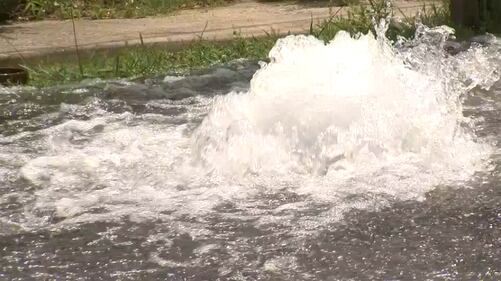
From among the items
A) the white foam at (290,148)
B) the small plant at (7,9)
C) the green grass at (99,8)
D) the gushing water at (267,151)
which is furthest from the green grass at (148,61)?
the small plant at (7,9)

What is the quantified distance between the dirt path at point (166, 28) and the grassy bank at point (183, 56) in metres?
0.51

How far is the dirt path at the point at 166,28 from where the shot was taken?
27.8 feet

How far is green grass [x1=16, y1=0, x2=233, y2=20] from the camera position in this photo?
10.6 m

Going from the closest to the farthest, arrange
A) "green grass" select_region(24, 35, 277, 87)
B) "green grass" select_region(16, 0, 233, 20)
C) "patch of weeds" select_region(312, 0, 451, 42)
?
"green grass" select_region(24, 35, 277, 87), "patch of weeds" select_region(312, 0, 451, 42), "green grass" select_region(16, 0, 233, 20)

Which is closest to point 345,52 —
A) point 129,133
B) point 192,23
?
point 129,133

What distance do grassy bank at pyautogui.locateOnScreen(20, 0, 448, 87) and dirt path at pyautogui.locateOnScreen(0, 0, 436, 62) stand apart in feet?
1.66

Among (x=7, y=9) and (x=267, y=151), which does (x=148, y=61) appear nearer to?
(x=267, y=151)

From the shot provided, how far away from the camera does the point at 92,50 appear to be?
815 cm

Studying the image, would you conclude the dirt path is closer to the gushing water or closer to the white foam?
the gushing water

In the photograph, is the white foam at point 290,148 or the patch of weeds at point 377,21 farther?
the patch of weeds at point 377,21

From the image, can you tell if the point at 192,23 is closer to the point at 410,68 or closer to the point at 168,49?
the point at 168,49

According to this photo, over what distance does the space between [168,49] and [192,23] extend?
1.73 metres

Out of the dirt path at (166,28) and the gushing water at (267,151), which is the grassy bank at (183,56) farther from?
the gushing water at (267,151)

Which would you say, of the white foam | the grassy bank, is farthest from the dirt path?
the white foam
